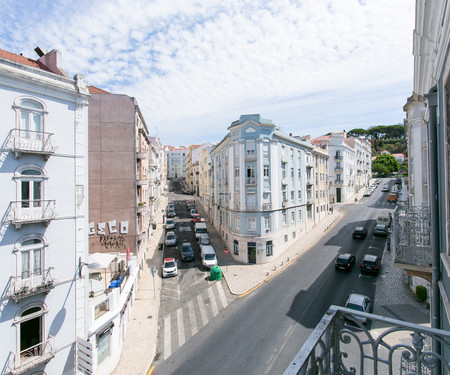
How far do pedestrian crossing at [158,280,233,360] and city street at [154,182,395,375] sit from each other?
0.11 meters

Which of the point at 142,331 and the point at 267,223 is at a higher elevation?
the point at 267,223

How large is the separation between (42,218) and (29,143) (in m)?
3.14

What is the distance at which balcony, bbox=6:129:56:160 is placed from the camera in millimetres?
10758

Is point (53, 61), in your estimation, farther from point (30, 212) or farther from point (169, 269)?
point (169, 269)

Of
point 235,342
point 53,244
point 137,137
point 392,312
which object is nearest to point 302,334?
point 235,342

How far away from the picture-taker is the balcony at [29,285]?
34.1 feet

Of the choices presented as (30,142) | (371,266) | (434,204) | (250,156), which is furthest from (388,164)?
(30,142)

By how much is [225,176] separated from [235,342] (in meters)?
21.1

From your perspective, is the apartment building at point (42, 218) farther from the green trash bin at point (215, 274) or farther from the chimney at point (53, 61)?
the green trash bin at point (215, 274)

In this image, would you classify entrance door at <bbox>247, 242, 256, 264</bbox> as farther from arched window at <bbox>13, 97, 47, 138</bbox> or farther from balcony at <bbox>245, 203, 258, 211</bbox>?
arched window at <bbox>13, 97, 47, 138</bbox>

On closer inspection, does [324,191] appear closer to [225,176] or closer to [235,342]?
[225,176]

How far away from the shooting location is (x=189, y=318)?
58.8 feet

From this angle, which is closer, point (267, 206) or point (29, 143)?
point (29, 143)

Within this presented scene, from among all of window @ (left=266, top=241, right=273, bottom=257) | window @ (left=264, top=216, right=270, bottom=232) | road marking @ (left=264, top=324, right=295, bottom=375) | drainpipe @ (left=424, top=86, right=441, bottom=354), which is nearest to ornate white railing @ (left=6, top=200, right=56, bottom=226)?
road marking @ (left=264, top=324, right=295, bottom=375)
